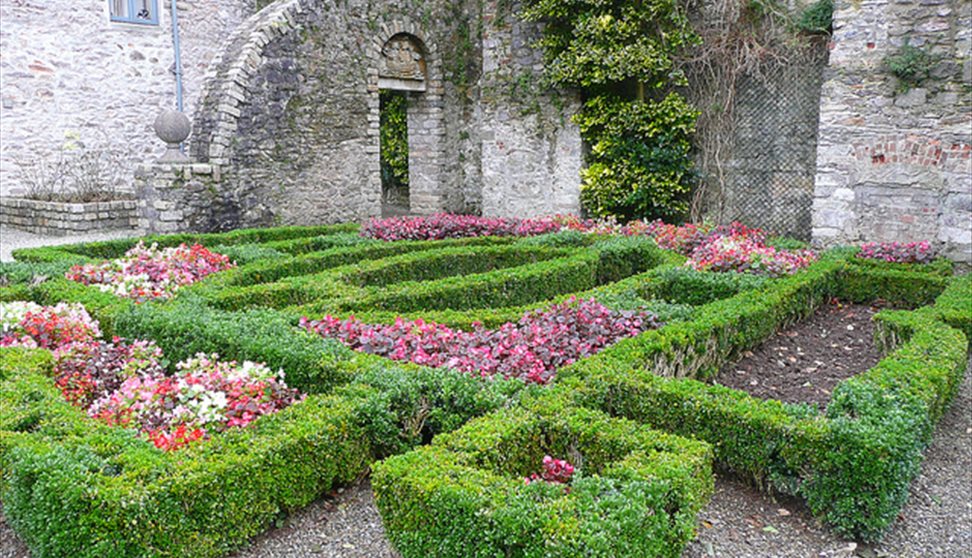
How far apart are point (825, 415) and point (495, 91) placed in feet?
33.5

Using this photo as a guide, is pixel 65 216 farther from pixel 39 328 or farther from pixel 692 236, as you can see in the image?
pixel 692 236

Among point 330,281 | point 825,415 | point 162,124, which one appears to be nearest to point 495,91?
point 162,124

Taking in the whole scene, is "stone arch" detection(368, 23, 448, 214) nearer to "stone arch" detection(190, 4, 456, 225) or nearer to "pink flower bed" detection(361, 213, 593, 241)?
"stone arch" detection(190, 4, 456, 225)

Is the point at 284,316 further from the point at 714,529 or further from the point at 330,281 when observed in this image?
the point at 714,529

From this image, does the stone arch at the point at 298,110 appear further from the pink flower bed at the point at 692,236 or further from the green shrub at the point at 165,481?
the green shrub at the point at 165,481

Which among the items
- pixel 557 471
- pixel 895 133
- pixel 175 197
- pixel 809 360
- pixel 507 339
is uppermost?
pixel 895 133

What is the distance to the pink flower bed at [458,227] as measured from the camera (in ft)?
34.9

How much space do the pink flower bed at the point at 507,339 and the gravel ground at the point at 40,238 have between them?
25.3 feet

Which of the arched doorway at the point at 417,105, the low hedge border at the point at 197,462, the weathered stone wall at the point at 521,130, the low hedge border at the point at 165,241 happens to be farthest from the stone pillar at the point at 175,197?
the low hedge border at the point at 197,462

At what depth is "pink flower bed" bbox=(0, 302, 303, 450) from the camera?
4152mm

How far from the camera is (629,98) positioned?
12.4 m

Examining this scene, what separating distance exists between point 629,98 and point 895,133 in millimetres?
4316

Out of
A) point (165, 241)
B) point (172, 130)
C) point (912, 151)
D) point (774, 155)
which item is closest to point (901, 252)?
point (912, 151)

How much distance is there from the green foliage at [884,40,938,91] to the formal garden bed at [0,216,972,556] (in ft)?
10.1
